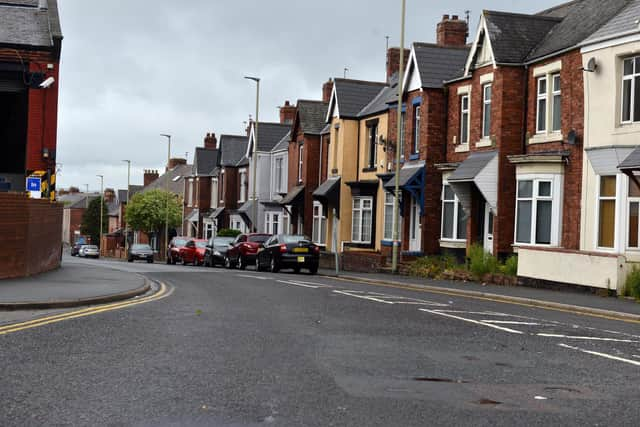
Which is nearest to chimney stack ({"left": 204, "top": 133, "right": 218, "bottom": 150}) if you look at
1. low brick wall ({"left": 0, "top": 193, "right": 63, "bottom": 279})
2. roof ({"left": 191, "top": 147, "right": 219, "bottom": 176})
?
roof ({"left": 191, "top": 147, "right": 219, "bottom": 176})

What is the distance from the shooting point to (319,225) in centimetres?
4744

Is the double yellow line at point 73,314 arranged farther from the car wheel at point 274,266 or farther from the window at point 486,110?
the window at point 486,110

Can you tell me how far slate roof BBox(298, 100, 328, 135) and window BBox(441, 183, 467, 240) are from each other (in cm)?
1774

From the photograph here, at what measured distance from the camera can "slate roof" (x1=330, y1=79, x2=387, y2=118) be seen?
43.5 m

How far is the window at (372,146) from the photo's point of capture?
4172 cm

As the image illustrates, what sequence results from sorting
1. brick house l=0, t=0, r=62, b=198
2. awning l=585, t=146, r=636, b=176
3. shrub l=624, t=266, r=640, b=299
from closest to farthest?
shrub l=624, t=266, r=640, b=299
awning l=585, t=146, r=636, b=176
brick house l=0, t=0, r=62, b=198

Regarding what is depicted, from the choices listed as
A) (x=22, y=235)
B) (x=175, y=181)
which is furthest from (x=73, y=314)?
(x=175, y=181)

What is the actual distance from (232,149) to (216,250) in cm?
2517

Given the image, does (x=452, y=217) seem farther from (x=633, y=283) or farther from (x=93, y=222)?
(x=93, y=222)

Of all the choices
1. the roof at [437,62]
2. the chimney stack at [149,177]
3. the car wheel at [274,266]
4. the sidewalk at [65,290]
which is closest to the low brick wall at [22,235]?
the sidewalk at [65,290]

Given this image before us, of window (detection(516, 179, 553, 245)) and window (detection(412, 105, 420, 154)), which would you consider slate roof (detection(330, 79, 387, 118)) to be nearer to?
window (detection(412, 105, 420, 154))

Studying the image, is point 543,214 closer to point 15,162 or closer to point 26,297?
point 26,297

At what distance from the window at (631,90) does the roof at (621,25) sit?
2.64 ft

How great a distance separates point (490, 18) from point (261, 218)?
33179 mm
